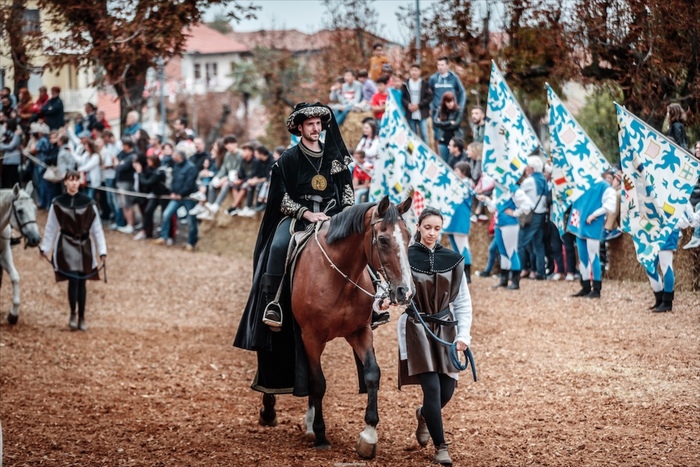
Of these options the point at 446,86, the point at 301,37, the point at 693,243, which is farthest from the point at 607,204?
the point at 301,37

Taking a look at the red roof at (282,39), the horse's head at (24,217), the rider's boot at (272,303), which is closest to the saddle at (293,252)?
the rider's boot at (272,303)

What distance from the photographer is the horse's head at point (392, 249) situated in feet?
23.1

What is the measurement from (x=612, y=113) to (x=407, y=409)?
18212mm

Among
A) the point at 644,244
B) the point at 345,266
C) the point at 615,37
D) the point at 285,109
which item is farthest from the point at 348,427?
the point at 285,109

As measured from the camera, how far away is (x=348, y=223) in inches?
307

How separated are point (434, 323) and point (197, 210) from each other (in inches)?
605

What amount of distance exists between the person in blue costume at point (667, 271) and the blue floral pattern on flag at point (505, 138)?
3.07 meters

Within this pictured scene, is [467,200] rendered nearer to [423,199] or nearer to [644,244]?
[423,199]

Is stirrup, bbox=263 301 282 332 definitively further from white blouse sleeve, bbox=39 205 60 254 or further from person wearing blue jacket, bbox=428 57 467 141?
person wearing blue jacket, bbox=428 57 467 141

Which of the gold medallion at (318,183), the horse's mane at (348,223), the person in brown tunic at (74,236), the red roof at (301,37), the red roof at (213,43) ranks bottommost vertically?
the person in brown tunic at (74,236)

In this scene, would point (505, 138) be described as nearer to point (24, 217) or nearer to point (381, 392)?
point (381, 392)

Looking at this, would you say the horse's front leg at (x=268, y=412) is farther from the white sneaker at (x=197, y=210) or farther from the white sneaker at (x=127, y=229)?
the white sneaker at (x=127, y=229)

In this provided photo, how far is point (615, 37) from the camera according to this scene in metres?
16.4

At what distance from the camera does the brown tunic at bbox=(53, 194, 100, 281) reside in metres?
14.0
